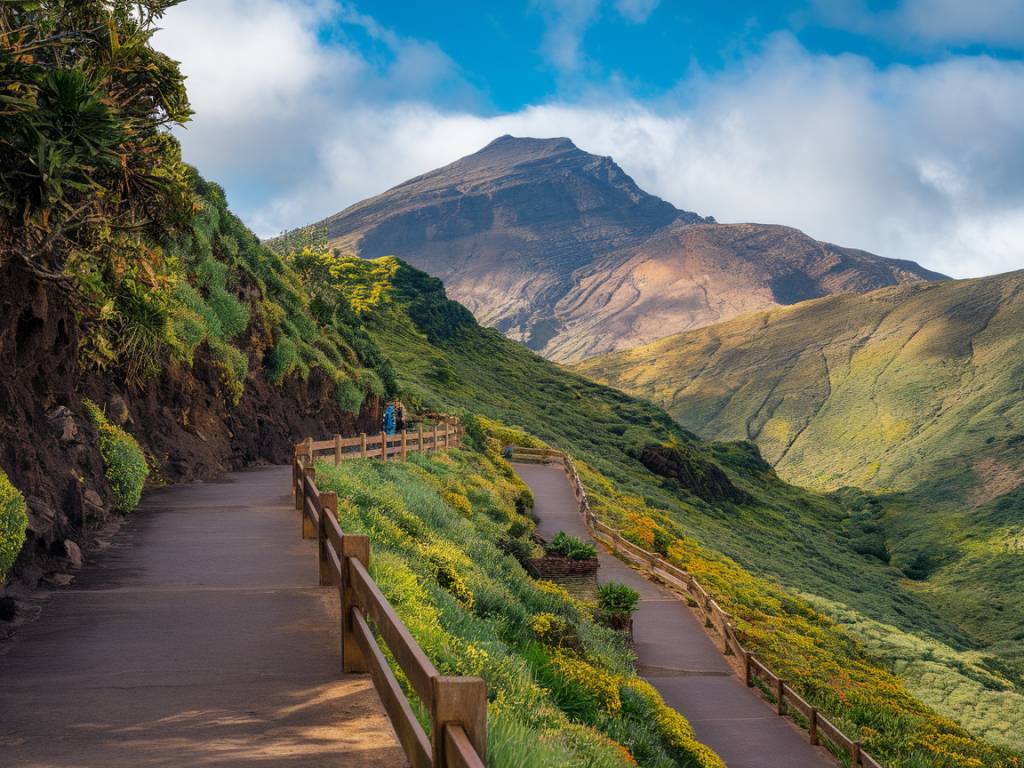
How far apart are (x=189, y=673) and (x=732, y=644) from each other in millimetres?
20365

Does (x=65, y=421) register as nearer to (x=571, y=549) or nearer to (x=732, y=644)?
(x=571, y=549)

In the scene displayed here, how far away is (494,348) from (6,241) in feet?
376

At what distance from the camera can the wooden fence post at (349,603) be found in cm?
660

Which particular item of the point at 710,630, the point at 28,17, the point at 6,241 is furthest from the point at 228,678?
the point at 710,630

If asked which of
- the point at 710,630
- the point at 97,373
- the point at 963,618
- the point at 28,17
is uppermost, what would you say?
the point at 28,17

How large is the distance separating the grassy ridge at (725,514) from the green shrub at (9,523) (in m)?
19.2

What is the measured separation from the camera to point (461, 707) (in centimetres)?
396

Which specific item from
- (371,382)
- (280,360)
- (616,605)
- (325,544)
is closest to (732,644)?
(616,605)

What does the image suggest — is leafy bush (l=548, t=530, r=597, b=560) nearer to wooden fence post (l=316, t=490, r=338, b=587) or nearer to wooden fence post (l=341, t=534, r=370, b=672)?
wooden fence post (l=316, t=490, r=338, b=587)

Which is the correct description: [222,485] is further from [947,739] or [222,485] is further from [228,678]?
[947,739]

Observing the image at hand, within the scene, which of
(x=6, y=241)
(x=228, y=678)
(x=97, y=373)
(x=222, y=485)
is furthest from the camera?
(x=222, y=485)

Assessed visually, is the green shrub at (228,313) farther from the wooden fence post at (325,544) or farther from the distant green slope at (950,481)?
the distant green slope at (950,481)

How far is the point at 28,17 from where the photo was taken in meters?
12.9

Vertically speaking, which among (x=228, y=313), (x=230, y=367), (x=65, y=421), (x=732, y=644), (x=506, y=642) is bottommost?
(x=732, y=644)
